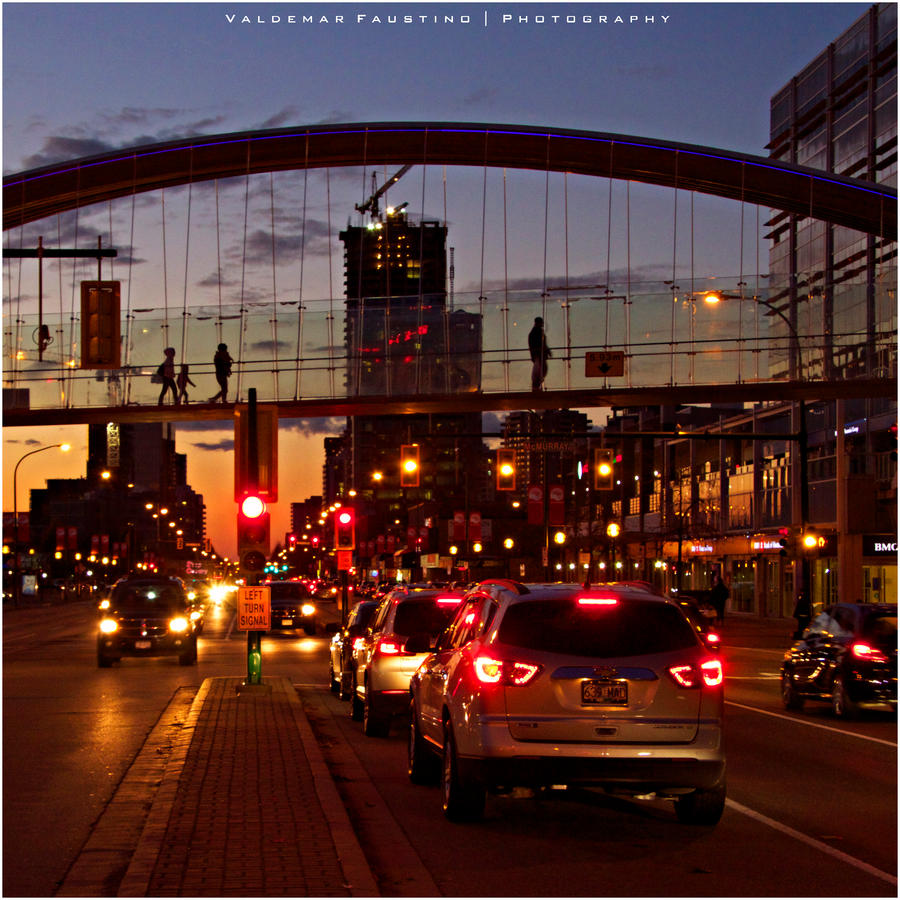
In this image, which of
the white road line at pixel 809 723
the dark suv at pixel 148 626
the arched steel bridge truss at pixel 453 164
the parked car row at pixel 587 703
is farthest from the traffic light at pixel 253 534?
the arched steel bridge truss at pixel 453 164

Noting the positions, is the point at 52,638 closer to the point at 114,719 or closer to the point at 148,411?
the point at 148,411

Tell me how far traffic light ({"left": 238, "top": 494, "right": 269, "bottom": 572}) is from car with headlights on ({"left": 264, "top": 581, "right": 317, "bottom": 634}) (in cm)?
2321

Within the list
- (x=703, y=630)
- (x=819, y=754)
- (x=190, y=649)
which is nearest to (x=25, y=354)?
(x=190, y=649)

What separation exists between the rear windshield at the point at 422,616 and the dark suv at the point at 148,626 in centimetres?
1314

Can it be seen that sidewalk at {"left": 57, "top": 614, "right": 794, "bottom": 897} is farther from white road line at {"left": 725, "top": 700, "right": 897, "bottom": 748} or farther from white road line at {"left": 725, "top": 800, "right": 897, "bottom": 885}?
white road line at {"left": 725, "top": 700, "right": 897, "bottom": 748}

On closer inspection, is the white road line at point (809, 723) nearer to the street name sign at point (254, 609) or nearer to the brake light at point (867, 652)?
the brake light at point (867, 652)

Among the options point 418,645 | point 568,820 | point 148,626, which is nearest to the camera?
point 568,820

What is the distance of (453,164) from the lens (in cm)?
4444

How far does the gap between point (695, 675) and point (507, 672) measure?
142cm

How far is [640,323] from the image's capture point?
43.2m

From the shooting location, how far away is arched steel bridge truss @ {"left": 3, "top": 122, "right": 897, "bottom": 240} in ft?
141

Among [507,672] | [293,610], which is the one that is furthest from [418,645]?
[293,610]

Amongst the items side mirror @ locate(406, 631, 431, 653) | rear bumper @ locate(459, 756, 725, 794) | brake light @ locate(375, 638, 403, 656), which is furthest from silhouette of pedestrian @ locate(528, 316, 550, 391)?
rear bumper @ locate(459, 756, 725, 794)

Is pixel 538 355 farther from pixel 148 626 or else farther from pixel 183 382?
pixel 148 626
